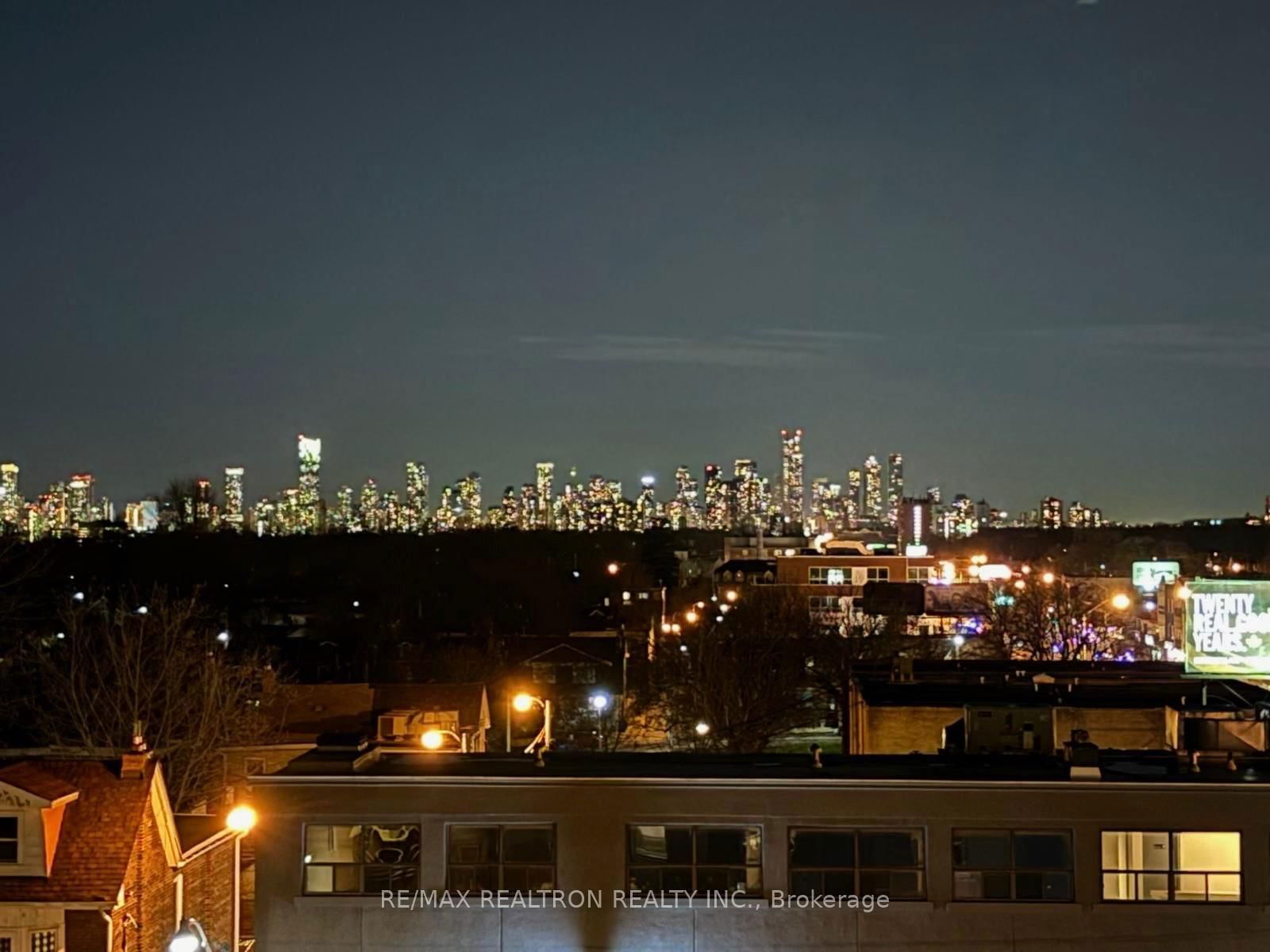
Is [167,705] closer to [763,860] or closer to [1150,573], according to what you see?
[763,860]

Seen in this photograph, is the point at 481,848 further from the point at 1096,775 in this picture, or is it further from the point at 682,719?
the point at 682,719

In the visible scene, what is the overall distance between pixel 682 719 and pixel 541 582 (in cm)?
5700

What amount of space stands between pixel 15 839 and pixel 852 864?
12.1 meters

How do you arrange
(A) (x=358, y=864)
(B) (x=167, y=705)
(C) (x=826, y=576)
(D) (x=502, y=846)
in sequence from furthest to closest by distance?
(C) (x=826, y=576), (B) (x=167, y=705), (A) (x=358, y=864), (D) (x=502, y=846)

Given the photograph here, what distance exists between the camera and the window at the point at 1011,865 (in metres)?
14.0

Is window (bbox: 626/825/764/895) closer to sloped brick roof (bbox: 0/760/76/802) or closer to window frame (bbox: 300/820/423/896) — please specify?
window frame (bbox: 300/820/423/896)

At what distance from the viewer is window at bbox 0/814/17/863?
61.1ft

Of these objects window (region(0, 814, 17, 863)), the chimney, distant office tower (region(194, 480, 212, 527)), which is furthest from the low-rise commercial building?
distant office tower (region(194, 480, 212, 527))

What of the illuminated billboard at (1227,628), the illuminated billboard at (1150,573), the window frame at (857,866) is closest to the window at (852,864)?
the window frame at (857,866)

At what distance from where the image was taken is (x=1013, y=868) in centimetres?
1407

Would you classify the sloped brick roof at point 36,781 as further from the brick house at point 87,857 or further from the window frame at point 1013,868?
the window frame at point 1013,868

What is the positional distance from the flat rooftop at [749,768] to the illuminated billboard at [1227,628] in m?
5.99

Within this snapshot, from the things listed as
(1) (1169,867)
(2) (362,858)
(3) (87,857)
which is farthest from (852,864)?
(3) (87,857)

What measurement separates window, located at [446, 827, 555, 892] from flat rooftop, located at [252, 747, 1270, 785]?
649mm
